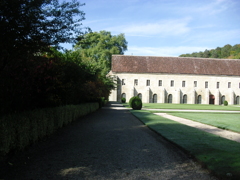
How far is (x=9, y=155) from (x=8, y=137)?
573mm

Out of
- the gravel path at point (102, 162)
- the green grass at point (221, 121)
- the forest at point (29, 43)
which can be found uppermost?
the forest at point (29, 43)

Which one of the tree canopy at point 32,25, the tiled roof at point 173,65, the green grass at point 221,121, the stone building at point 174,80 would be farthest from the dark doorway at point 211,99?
the tree canopy at point 32,25

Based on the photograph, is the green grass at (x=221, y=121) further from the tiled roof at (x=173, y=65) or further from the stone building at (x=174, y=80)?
the tiled roof at (x=173, y=65)

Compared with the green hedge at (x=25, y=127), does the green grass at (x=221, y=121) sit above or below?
below

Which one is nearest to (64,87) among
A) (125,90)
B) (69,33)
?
(69,33)

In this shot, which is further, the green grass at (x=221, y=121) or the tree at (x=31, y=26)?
the green grass at (x=221, y=121)

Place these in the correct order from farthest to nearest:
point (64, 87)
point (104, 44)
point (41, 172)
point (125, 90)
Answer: point (104, 44) < point (125, 90) < point (64, 87) < point (41, 172)

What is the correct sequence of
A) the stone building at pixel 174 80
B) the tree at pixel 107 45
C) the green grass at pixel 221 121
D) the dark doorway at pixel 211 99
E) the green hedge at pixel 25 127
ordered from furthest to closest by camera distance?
1. the dark doorway at pixel 211 99
2. the tree at pixel 107 45
3. the stone building at pixel 174 80
4. the green grass at pixel 221 121
5. the green hedge at pixel 25 127

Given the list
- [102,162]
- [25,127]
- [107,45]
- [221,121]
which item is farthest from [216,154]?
[107,45]

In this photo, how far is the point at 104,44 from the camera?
59312mm

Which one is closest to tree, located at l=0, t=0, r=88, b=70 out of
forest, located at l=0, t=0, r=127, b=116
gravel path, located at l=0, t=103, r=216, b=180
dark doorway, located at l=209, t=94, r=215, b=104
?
forest, located at l=0, t=0, r=127, b=116

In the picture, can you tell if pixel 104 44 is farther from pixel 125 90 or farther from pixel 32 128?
pixel 32 128

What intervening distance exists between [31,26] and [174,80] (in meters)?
52.8

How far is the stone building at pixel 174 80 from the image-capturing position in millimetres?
55469
